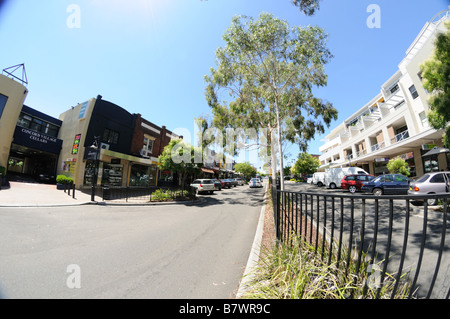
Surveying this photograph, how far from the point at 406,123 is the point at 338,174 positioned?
402 inches

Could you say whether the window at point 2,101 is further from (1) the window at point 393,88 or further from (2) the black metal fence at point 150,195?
(1) the window at point 393,88

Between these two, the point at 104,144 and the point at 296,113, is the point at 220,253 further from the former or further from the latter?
the point at 104,144

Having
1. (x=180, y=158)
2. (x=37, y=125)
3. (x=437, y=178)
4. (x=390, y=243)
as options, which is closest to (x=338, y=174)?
(x=437, y=178)

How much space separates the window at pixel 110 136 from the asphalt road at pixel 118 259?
40.2 ft

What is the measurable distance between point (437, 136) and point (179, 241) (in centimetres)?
2249

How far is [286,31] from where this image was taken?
10078 millimetres

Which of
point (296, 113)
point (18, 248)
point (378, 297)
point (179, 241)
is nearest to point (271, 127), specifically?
point (296, 113)

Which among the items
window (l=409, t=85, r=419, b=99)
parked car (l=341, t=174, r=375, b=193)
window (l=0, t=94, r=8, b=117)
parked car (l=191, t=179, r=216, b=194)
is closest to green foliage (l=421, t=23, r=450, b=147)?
parked car (l=341, t=174, r=375, b=193)

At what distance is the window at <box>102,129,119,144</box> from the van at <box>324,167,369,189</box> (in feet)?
78.6

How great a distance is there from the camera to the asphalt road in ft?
8.23

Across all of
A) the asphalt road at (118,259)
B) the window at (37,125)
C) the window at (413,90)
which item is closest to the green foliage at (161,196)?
the asphalt road at (118,259)

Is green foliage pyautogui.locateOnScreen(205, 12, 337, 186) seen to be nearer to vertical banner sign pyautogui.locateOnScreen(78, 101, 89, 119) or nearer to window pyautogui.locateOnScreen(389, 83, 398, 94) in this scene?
vertical banner sign pyautogui.locateOnScreen(78, 101, 89, 119)

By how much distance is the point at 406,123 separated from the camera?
19.3 meters

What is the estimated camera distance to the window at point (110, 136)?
667 inches
